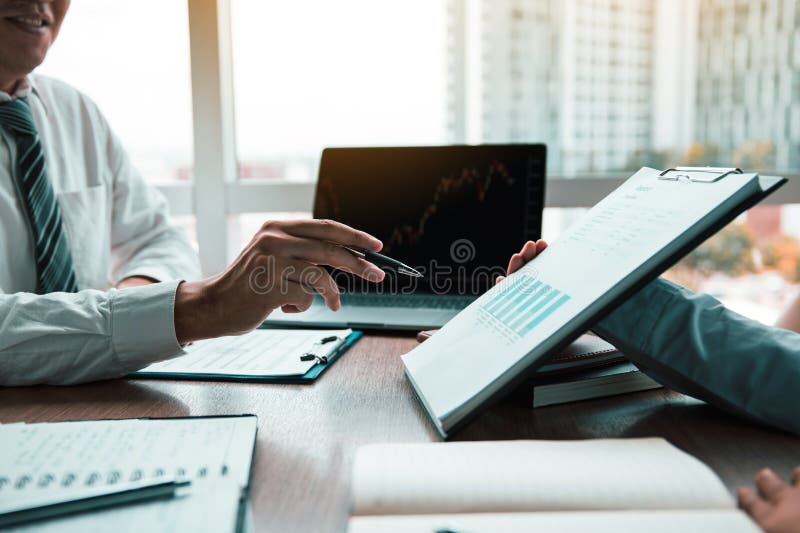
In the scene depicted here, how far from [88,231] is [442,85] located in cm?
102

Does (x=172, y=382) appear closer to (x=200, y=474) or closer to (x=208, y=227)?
(x=200, y=474)

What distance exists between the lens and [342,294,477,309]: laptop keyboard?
114 centimetres

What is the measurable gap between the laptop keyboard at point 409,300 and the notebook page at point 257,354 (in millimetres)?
194

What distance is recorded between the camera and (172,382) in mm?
752

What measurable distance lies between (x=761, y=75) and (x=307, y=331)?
1615 mm

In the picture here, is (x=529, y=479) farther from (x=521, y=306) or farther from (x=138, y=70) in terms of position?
(x=138, y=70)

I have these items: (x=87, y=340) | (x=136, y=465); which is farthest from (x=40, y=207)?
(x=136, y=465)

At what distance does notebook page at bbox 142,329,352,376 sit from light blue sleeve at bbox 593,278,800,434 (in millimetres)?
390

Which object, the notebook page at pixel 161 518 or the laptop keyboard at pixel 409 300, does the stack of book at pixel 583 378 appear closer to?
the notebook page at pixel 161 518

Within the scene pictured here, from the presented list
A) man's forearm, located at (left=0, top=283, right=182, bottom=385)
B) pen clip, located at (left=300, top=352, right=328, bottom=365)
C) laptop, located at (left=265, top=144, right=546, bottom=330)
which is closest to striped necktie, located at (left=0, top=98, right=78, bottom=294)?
man's forearm, located at (left=0, top=283, right=182, bottom=385)

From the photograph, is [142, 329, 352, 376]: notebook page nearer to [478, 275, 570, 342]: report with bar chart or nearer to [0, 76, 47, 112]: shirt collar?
[478, 275, 570, 342]: report with bar chart

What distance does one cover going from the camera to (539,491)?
421 millimetres

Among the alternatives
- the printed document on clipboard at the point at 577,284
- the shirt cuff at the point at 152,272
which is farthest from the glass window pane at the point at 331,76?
the printed document on clipboard at the point at 577,284

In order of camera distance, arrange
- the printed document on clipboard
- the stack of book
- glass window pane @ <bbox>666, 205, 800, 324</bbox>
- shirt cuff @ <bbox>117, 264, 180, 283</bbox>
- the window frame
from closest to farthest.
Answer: the printed document on clipboard < the stack of book < shirt cuff @ <bbox>117, 264, 180, 283</bbox> < the window frame < glass window pane @ <bbox>666, 205, 800, 324</bbox>
